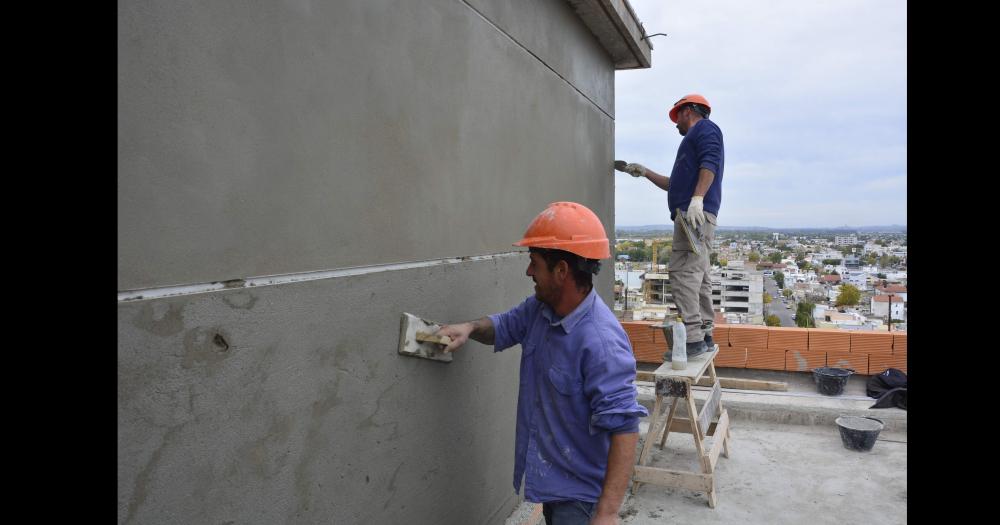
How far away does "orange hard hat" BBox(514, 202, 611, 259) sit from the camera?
8.19ft

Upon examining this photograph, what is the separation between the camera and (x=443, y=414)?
282 centimetres

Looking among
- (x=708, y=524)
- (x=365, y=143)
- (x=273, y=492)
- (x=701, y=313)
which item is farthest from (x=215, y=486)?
(x=701, y=313)

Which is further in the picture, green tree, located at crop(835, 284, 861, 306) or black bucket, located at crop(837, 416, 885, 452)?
green tree, located at crop(835, 284, 861, 306)

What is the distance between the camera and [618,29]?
5363 mm

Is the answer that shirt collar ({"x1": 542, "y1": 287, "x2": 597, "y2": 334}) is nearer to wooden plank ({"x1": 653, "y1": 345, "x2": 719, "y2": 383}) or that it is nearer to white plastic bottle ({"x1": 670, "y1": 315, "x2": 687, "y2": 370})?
wooden plank ({"x1": 653, "y1": 345, "x2": 719, "y2": 383})

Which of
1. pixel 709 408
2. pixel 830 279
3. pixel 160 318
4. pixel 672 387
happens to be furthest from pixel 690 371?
pixel 830 279

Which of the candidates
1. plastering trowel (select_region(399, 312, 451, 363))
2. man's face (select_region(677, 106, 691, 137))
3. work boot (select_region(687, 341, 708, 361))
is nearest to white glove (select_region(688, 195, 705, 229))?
man's face (select_region(677, 106, 691, 137))

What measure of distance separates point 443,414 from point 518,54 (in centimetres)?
221

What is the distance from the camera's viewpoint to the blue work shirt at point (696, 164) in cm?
476

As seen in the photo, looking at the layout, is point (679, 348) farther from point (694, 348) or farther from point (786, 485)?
point (786, 485)

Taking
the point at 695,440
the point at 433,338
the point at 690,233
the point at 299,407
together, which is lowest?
the point at 695,440

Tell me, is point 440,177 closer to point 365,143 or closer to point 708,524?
point 365,143

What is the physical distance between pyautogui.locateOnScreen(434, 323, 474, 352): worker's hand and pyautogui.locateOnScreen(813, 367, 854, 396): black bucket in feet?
17.3

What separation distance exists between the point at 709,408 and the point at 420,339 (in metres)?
3.27
